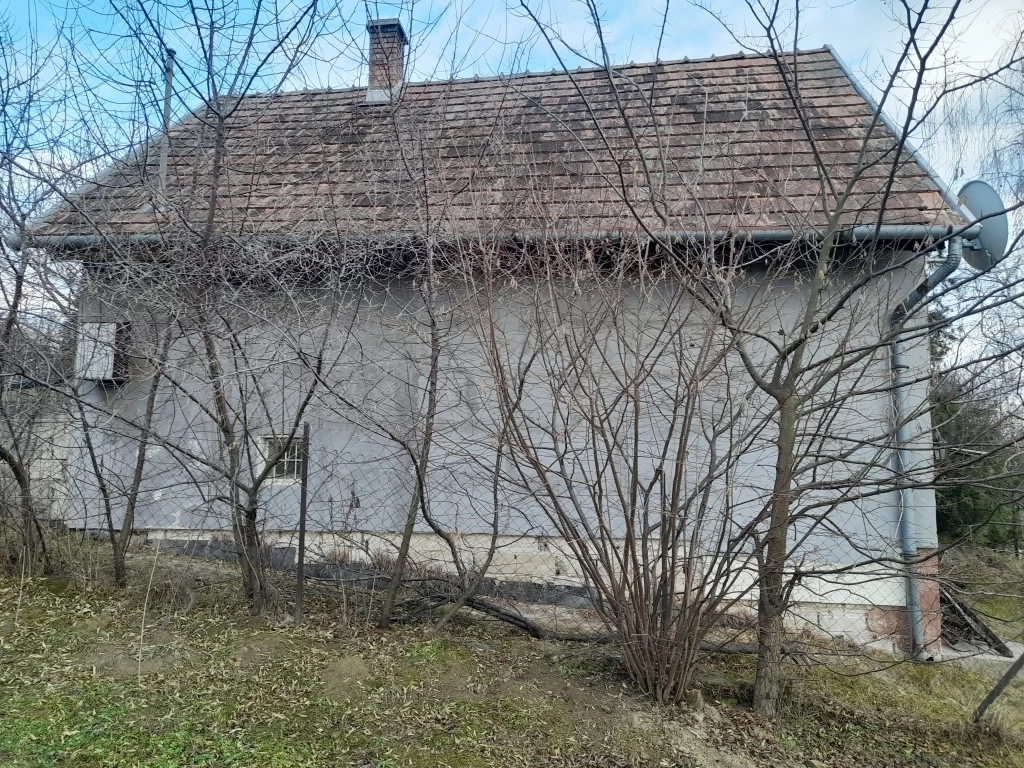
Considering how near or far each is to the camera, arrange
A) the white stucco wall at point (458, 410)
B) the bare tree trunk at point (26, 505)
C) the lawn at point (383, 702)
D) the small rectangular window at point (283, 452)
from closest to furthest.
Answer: the lawn at point (383, 702)
the white stucco wall at point (458, 410)
the small rectangular window at point (283, 452)
the bare tree trunk at point (26, 505)

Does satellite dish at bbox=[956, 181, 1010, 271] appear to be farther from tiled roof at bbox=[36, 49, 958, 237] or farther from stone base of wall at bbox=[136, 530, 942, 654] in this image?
stone base of wall at bbox=[136, 530, 942, 654]

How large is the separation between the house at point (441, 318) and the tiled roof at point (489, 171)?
33 millimetres

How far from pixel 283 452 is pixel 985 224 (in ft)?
17.5

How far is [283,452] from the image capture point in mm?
4184

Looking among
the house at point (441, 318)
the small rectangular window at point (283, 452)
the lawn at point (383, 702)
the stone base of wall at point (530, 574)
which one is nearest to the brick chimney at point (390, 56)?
the house at point (441, 318)

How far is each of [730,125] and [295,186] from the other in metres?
4.04

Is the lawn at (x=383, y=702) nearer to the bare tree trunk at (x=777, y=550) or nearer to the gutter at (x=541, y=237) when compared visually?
the bare tree trunk at (x=777, y=550)

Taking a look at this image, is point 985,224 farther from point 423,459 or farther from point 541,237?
point 423,459

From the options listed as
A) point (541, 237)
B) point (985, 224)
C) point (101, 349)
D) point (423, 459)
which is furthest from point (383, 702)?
point (985, 224)

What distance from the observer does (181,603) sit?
14.5 feet

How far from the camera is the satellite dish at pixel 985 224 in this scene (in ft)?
15.5

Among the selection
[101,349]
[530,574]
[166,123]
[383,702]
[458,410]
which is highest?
[166,123]

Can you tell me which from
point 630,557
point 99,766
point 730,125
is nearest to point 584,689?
point 630,557

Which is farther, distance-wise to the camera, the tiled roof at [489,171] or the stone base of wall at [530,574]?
the stone base of wall at [530,574]
